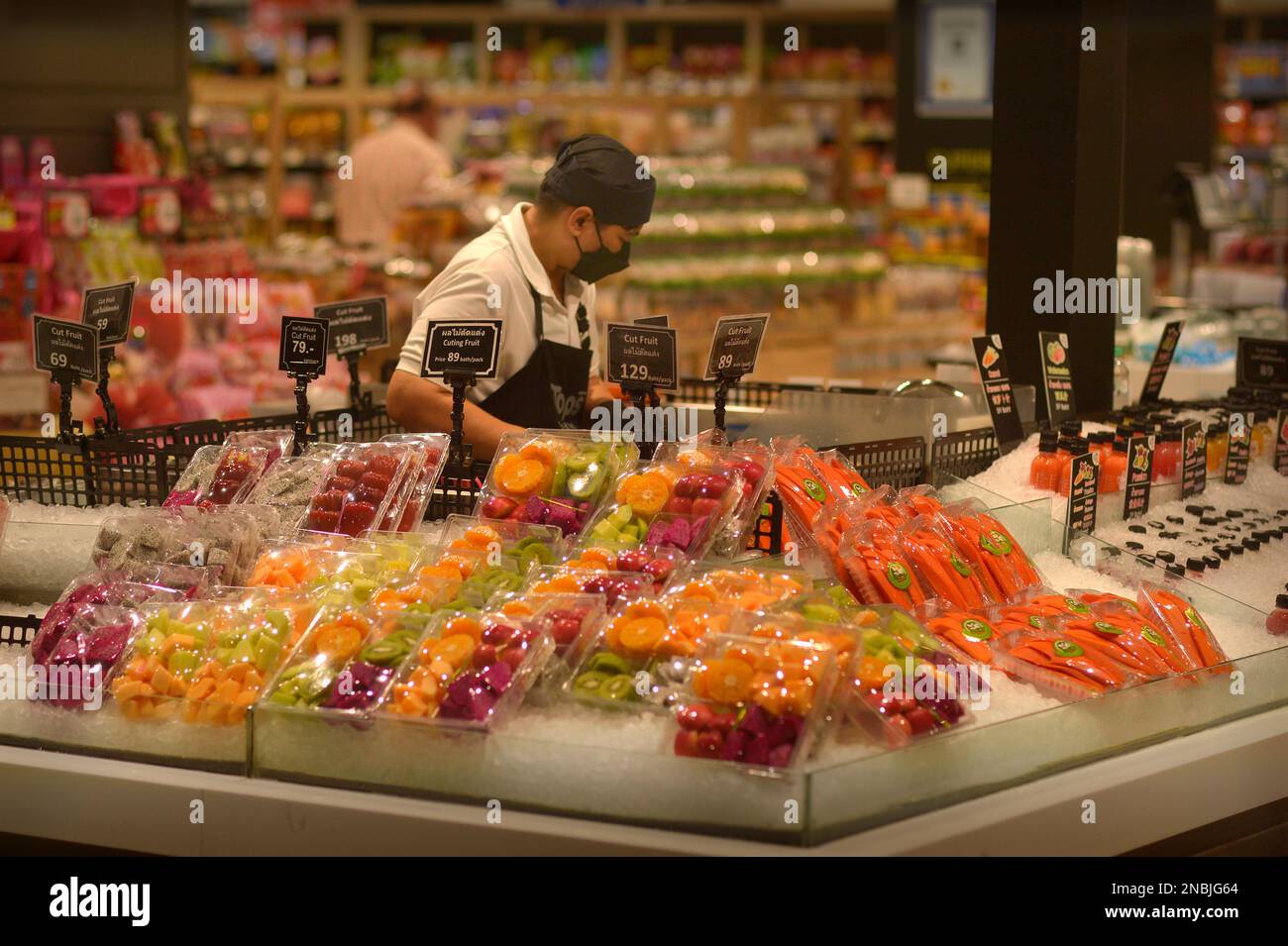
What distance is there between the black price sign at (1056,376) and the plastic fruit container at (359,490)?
1.77 metres

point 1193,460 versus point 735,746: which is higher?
point 1193,460

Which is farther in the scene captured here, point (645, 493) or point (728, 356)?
point (728, 356)

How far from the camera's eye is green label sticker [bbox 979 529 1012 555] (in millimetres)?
2961

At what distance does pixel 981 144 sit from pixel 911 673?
607 centimetres

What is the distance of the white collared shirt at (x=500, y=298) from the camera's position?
148 inches

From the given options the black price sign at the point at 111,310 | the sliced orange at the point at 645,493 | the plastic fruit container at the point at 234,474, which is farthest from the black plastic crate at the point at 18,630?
the sliced orange at the point at 645,493

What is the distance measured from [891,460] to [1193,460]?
839mm

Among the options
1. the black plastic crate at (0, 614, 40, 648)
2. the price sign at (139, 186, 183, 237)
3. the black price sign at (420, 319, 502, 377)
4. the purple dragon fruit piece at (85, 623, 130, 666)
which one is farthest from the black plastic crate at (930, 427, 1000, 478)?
the price sign at (139, 186, 183, 237)

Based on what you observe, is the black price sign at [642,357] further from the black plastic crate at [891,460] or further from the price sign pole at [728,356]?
the black plastic crate at [891,460]

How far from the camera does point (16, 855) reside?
2.48 m

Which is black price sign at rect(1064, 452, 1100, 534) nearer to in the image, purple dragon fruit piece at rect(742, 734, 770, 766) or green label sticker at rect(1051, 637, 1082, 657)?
green label sticker at rect(1051, 637, 1082, 657)

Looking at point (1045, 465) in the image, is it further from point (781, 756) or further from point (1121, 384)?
point (781, 756)

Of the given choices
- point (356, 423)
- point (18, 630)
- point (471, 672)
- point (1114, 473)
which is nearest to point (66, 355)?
point (356, 423)

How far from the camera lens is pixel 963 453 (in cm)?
375
